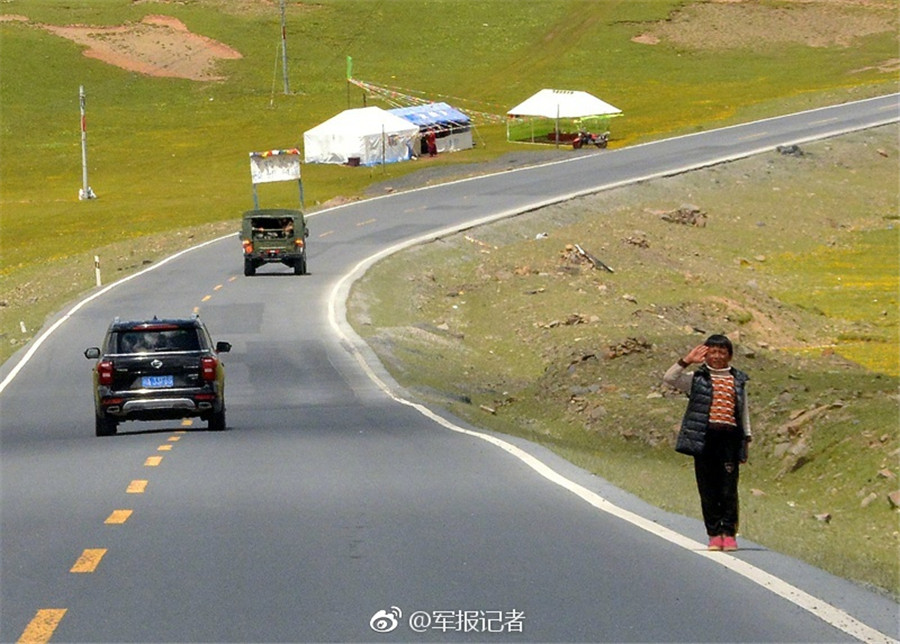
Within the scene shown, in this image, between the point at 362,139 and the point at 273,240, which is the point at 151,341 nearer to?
the point at 273,240

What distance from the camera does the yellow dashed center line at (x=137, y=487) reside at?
16.1 metres

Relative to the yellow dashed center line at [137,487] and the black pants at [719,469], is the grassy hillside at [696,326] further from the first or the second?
the yellow dashed center line at [137,487]

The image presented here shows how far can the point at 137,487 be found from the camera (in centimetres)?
1638

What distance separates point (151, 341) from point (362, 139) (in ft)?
215

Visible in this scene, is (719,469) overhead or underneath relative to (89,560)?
overhead

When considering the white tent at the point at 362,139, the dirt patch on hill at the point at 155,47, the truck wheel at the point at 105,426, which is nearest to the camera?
the truck wheel at the point at 105,426

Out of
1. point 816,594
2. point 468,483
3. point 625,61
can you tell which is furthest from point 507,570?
point 625,61

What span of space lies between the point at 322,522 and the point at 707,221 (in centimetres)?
5216

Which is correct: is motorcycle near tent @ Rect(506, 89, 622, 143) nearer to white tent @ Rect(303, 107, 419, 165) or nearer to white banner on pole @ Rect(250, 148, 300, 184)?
white tent @ Rect(303, 107, 419, 165)

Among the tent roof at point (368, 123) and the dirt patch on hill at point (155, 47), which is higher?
the dirt patch on hill at point (155, 47)

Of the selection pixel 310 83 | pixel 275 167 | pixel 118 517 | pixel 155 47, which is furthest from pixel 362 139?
pixel 118 517

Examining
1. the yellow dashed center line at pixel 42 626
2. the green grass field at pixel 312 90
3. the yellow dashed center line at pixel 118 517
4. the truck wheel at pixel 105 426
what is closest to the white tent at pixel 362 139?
the green grass field at pixel 312 90

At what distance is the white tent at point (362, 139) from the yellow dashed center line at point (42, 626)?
77.5 m

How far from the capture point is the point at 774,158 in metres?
75.8
